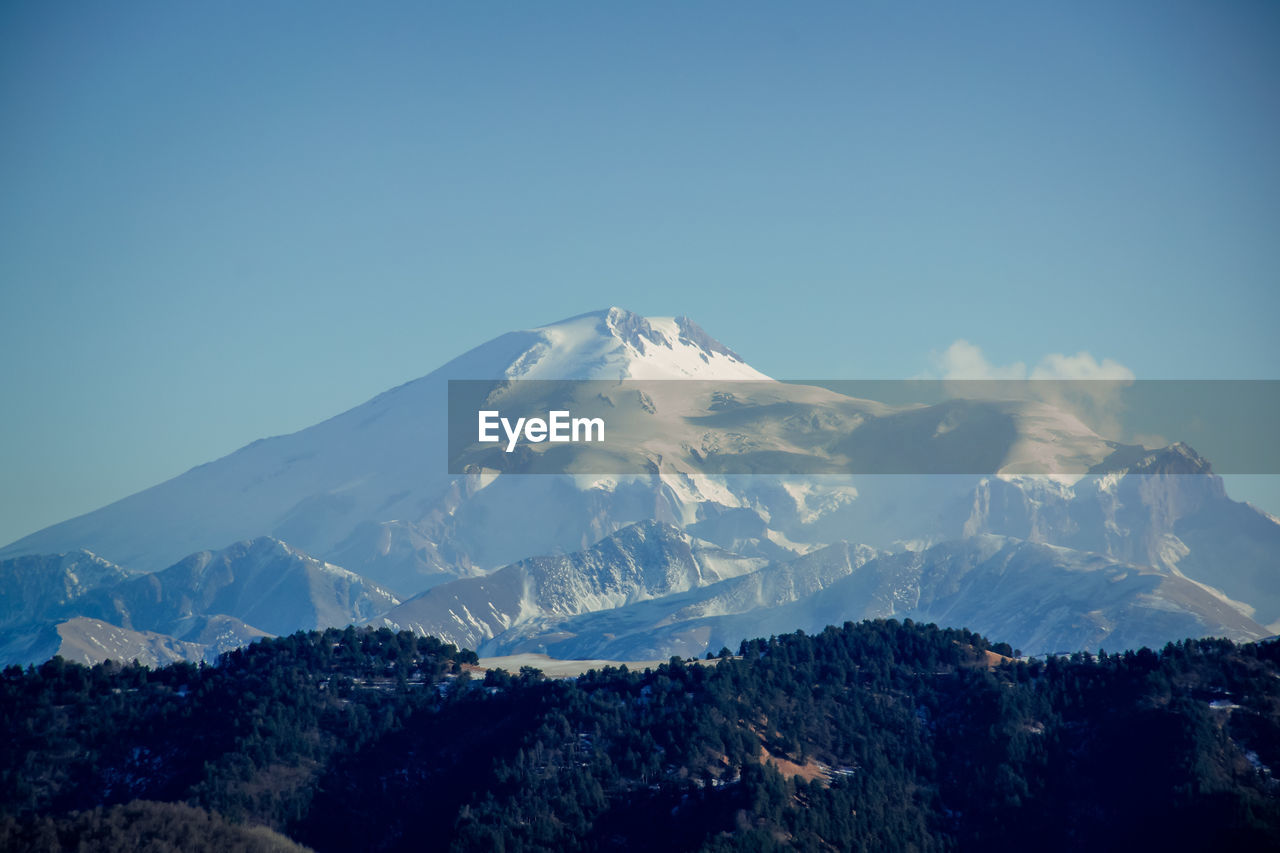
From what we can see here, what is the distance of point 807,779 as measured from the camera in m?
187

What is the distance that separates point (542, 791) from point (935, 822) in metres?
39.5

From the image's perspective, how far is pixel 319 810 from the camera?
184750mm

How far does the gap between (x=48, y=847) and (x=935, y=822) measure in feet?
276

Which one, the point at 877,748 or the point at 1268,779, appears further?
the point at 877,748

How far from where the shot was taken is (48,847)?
159625mm

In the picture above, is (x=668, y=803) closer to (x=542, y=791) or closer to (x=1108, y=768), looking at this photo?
(x=542, y=791)

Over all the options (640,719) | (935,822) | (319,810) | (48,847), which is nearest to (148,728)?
(319,810)

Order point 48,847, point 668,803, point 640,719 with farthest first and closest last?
1. point 640,719
2. point 668,803
3. point 48,847

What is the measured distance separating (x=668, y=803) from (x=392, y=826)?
27.0m

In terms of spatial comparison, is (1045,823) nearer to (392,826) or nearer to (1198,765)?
(1198,765)

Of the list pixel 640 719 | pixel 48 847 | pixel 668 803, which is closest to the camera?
pixel 48 847

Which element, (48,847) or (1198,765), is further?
(1198,765)

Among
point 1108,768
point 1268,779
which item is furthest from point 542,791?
point 1268,779

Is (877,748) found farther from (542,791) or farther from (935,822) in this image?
(542,791)
